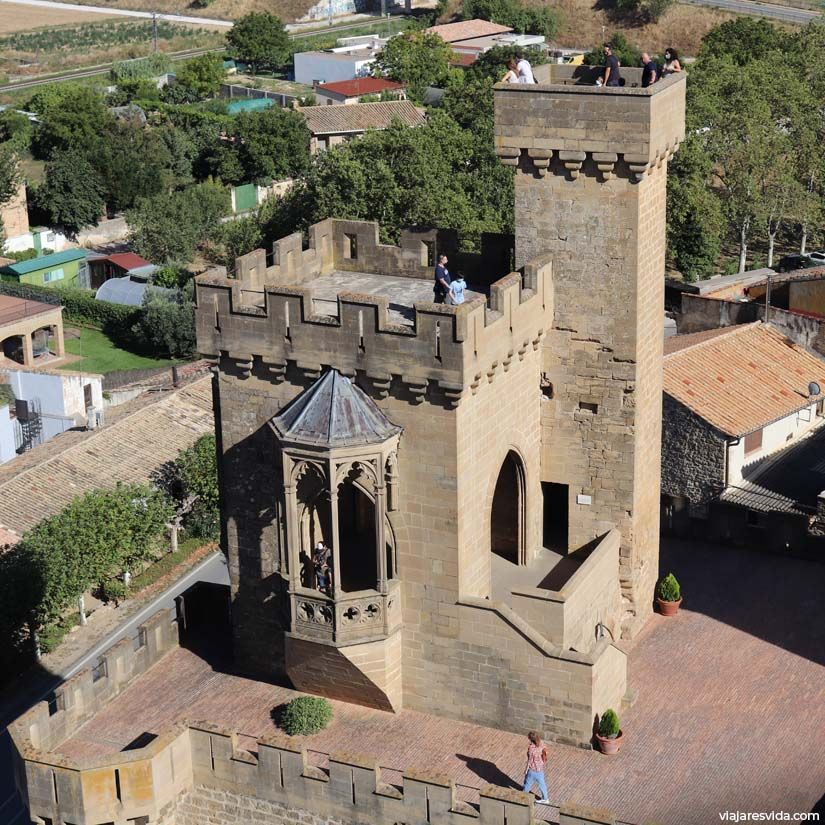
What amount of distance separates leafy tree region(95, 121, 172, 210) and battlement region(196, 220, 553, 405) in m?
85.9

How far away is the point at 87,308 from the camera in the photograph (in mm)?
98125

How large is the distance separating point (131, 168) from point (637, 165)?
9262cm

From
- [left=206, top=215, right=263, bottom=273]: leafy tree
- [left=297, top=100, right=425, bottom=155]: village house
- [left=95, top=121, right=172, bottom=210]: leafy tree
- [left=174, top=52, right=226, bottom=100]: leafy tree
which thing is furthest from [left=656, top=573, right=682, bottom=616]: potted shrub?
[left=174, top=52, right=226, bottom=100]: leafy tree

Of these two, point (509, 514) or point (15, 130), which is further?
point (15, 130)

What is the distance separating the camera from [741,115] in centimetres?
9781

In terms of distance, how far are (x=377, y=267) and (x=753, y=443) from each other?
59.3 ft

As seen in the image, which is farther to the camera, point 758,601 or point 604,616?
point 758,601

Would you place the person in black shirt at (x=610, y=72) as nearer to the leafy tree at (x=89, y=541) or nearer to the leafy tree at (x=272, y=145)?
the leafy tree at (x=89, y=541)

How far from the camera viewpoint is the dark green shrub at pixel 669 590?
116ft

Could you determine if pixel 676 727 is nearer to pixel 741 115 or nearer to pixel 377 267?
pixel 377 267

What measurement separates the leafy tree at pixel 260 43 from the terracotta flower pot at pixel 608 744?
5662 inches

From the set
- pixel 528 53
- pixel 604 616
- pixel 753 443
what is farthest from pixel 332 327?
pixel 528 53

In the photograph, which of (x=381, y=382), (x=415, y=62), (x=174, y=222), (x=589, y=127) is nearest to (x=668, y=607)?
→ (x=381, y=382)

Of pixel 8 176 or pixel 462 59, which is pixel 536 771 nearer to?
pixel 8 176
